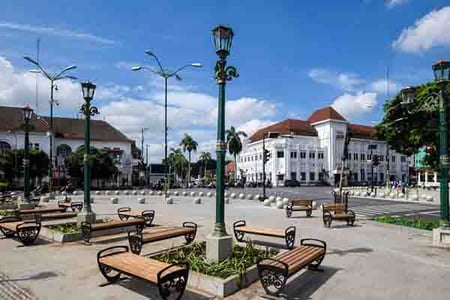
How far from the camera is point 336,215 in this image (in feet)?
47.2

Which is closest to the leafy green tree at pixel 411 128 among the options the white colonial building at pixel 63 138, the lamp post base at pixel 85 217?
the lamp post base at pixel 85 217

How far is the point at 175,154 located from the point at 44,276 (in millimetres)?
92294

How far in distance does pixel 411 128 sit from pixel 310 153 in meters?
75.9

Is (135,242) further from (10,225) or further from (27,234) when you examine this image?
(10,225)

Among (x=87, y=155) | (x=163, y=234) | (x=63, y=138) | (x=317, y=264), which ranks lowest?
(x=317, y=264)

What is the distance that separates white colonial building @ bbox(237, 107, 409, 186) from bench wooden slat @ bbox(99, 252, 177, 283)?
7652 cm

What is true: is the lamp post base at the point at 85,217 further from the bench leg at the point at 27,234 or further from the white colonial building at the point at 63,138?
the white colonial building at the point at 63,138

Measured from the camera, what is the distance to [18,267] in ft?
24.8

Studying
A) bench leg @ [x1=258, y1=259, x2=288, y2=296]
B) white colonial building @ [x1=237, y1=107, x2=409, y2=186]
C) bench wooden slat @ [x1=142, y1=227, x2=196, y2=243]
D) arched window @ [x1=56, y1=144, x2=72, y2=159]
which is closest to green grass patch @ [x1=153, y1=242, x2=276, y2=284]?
bench leg @ [x1=258, y1=259, x2=288, y2=296]

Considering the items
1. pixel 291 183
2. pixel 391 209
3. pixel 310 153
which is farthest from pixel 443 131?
pixel 310 153

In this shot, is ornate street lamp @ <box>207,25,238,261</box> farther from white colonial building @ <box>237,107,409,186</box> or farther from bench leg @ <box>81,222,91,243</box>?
white colonial building @ <box>237,107,409,186</box>

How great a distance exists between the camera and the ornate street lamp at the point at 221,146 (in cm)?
679

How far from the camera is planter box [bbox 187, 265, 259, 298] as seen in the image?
5665 mm

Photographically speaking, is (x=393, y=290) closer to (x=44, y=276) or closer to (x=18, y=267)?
(x=44, y=276)
